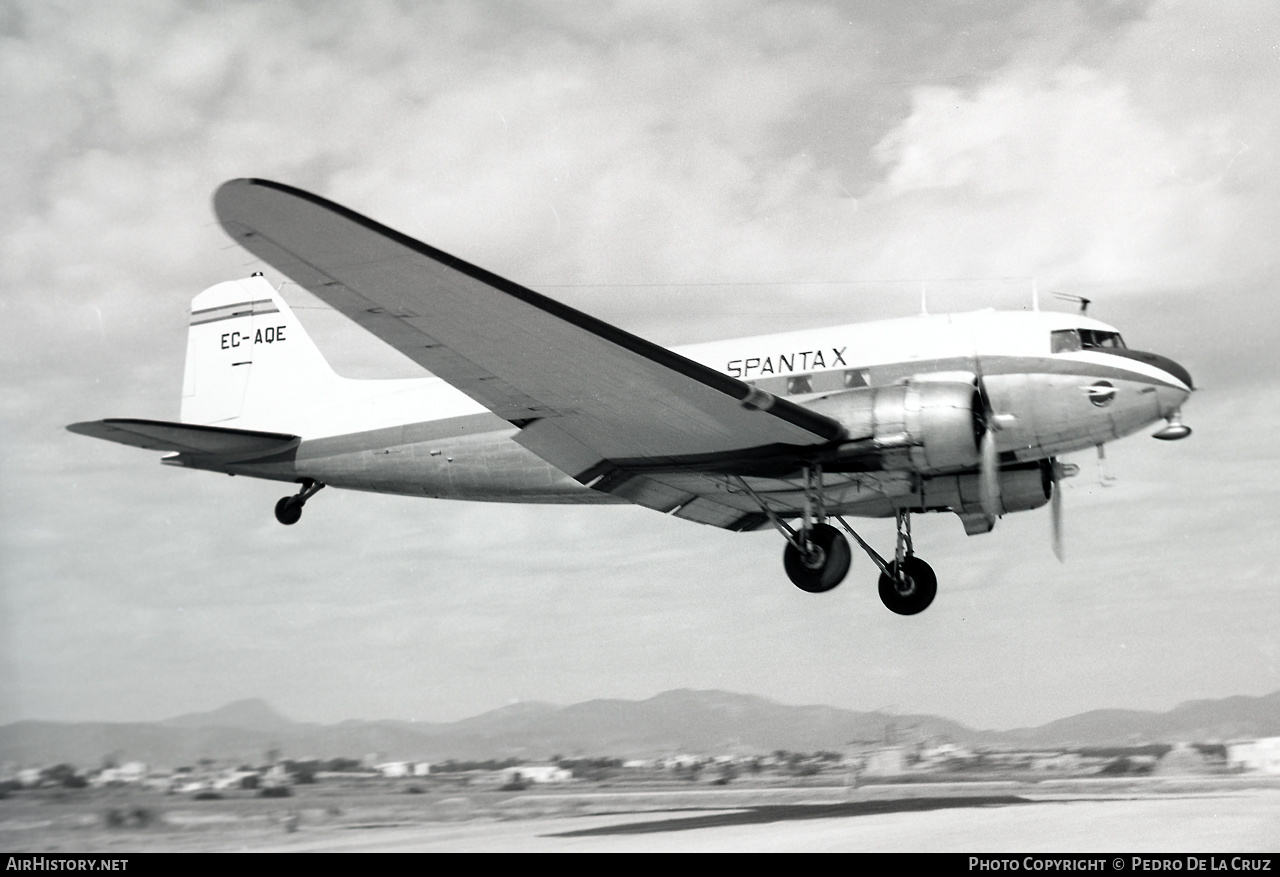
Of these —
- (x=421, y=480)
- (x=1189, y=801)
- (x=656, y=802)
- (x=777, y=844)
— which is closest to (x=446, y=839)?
(x=656, y=802)

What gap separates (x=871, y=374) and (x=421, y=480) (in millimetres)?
4184

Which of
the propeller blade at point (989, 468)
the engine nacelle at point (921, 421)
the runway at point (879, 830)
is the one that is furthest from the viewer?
the propeller blade at point (989, 468)

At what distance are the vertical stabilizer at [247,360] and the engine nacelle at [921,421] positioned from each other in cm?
537

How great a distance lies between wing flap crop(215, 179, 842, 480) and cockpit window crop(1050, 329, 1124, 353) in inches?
84.6

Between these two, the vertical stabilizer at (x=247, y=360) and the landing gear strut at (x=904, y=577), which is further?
the vertical stabilizer at (x=247, y=360)

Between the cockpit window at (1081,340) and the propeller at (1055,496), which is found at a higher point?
the cockpit window at (1081,340)

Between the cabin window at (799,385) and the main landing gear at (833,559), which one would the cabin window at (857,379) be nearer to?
the cabin window at (799,385)

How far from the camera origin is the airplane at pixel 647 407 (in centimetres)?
743

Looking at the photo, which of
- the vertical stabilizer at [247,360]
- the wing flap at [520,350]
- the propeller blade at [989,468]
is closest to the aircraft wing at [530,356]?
the wing flap at [520,350]

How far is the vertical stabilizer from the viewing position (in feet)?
38.2

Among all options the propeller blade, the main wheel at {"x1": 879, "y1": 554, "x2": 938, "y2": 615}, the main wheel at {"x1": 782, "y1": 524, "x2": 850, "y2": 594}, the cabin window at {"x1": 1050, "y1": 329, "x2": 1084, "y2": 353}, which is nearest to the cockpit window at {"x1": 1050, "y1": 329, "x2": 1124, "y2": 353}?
the cabin window at {"x1": 1050, "y1": 329, "x2": 1084, "y2": 353}

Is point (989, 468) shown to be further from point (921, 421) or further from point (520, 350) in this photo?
point (520, 350)

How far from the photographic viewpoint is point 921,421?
340 inches

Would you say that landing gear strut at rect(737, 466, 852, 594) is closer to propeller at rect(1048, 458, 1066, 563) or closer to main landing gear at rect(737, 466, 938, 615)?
main landing gear at rect(737, 466, 938, 615)
